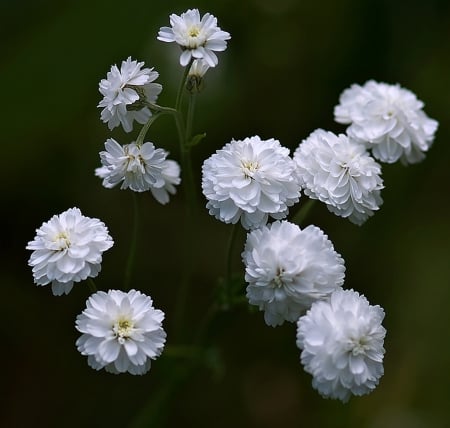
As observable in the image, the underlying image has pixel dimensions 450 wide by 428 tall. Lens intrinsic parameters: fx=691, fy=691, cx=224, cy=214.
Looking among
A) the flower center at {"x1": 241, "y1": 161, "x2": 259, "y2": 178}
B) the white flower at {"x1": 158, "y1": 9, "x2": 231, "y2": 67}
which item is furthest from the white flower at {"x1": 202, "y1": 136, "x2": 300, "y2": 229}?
the white flower at {"x1": 158, "y1": 9, "x2": 231, "y2": 67}

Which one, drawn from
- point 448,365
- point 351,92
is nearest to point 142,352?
point 351,92

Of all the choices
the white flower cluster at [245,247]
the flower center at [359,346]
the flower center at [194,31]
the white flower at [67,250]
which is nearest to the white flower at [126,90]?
the white flower cluster at [245,247]

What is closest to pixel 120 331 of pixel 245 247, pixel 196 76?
pixel 245 247

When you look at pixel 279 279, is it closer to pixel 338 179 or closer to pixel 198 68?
pixel 338 179

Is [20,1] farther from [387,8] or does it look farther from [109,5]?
[387,8]

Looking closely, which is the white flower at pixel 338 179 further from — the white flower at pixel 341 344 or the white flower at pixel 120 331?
the white flower at pixel 120 331

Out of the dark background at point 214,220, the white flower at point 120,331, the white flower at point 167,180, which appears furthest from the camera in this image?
the dark background at point 214,220
